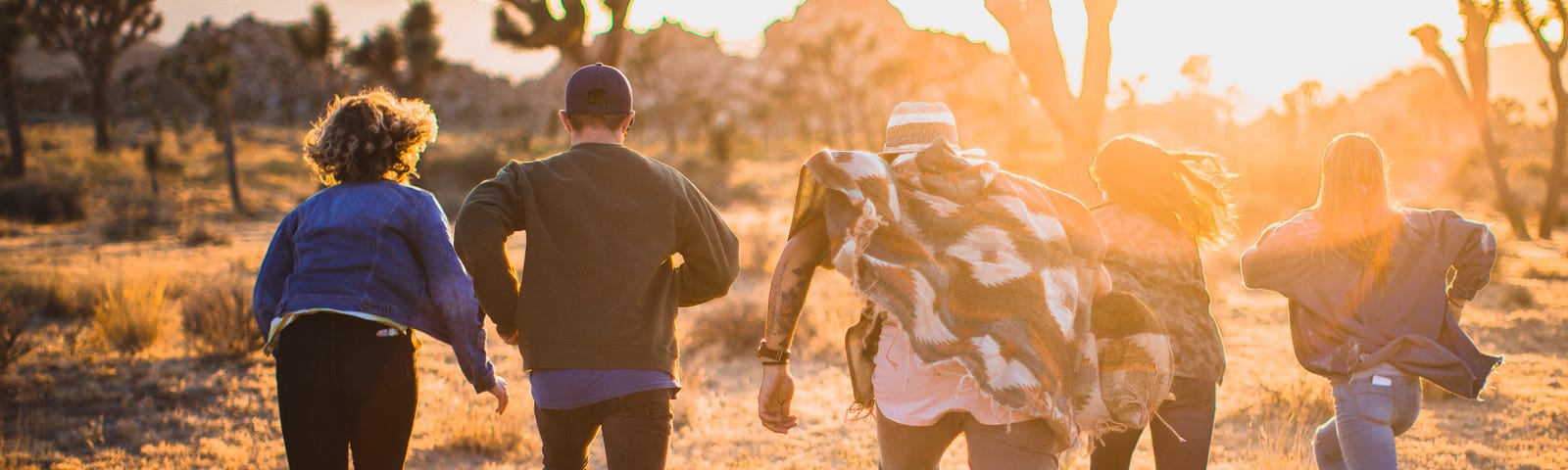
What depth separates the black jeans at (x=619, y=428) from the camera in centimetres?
259

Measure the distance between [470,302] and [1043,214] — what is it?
1.71 meters

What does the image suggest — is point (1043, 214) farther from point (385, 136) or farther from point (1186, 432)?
point (385, 136)

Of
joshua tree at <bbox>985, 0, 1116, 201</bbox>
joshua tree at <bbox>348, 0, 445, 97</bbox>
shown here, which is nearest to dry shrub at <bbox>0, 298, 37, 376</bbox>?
joshua tree at <bbox>985, 0, 1116, 201</bbox>

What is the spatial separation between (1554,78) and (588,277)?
2036cm

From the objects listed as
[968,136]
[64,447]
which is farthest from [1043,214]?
[968,136]

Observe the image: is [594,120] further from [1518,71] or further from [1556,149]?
[1518,71]

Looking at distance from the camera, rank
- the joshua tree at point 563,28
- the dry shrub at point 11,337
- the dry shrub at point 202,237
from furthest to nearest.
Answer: the dry shrub at point 202,237
the joshua tree at point 563,28
the dry shrub at point 11,337

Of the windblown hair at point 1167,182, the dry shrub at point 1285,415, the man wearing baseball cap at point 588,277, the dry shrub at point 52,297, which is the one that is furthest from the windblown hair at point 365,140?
the dry shrub at point 52,297

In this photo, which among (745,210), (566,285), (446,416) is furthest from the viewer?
(745,210)

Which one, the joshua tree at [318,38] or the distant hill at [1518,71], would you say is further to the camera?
the distant hill at [1518,71]

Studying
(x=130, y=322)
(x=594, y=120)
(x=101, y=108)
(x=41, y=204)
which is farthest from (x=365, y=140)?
(x=101, y=108)

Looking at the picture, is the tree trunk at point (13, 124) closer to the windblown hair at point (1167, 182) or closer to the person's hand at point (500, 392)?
the person's hand at point (500, 392)

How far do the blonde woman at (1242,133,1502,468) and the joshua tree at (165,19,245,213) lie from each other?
79.4ft

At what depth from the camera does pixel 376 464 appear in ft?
9.09
